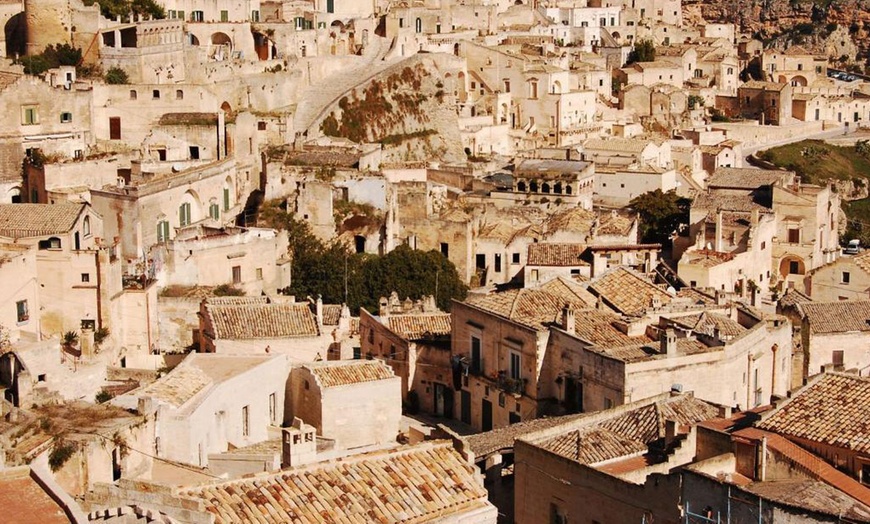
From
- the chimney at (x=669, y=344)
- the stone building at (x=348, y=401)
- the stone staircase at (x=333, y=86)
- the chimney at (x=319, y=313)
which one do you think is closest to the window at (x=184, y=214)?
the chimney at (x=319, y=313)

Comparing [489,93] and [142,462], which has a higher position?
[489,93]

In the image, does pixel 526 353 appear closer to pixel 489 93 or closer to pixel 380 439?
pixel 380 439

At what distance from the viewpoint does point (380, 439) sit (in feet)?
109

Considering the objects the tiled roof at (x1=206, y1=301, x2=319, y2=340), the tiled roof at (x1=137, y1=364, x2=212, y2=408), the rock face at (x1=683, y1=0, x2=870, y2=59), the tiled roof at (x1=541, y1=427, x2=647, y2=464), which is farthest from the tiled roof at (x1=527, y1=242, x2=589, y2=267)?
the rock face at (x1=683, y1=0, x2=870, y2=59)

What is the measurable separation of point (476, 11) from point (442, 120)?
18103 millimetres

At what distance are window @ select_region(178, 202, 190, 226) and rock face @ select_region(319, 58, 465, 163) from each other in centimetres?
1122

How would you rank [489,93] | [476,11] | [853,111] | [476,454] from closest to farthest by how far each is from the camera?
1. [476,454]
2. [489,93]
3. [476,11]
4. [853,111]

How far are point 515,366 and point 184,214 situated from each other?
16593 millimetres

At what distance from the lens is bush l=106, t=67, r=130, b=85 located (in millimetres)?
54219

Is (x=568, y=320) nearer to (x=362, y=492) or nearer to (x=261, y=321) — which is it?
(x=261, y=321)

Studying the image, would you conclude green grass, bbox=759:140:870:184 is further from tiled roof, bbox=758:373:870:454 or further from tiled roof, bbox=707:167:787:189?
tiled roof, bbox=758:373:870:454

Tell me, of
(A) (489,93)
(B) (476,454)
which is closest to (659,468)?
(B) (476,454)

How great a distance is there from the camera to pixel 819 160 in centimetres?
7844

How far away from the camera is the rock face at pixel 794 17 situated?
114625mm
